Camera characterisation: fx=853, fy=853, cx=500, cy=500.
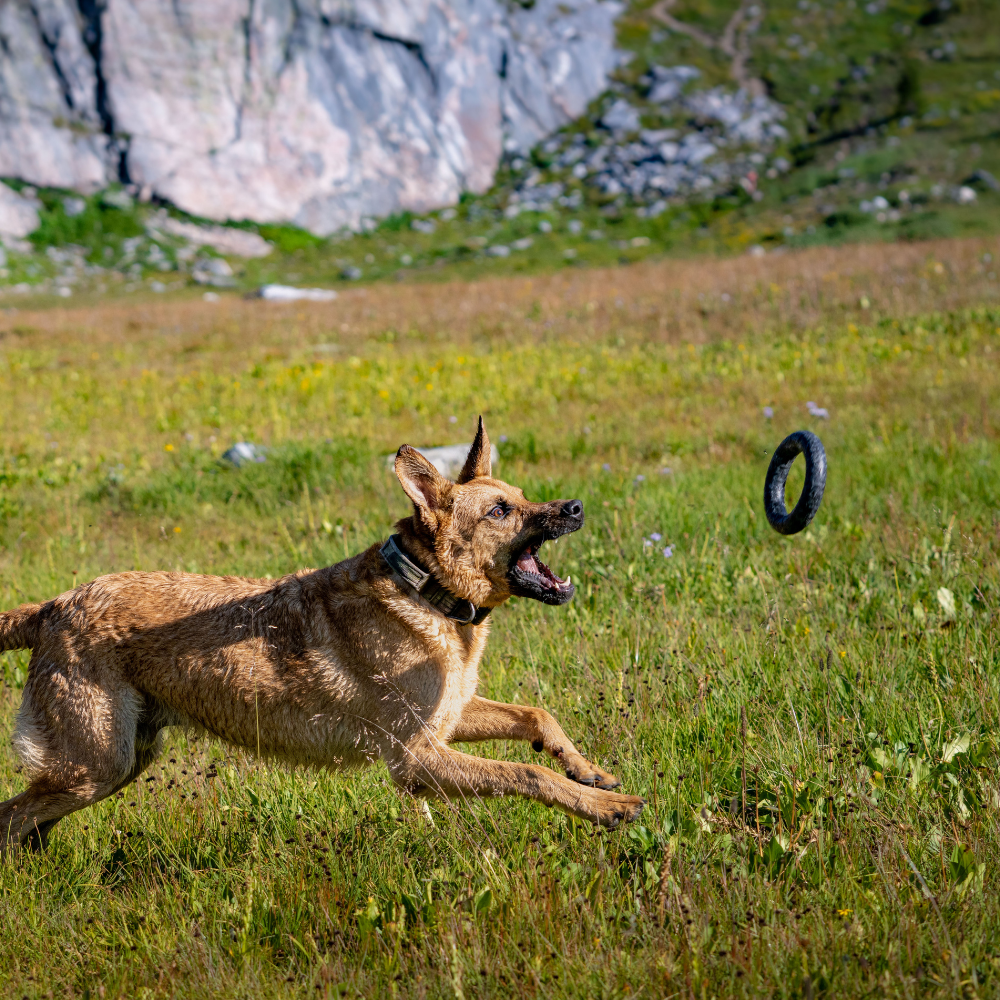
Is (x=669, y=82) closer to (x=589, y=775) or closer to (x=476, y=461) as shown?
(x=476, y=461)

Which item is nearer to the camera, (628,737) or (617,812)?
(617,812)

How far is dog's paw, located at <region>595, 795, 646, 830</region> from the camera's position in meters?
3.01

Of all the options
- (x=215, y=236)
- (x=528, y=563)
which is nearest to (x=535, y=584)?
(x=528, y=563)

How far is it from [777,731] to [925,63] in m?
62.3

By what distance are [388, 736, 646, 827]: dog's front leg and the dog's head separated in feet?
2.27

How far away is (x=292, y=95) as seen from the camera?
189ft

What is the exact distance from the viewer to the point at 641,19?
6619 cm

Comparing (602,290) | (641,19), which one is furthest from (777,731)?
(641,19)

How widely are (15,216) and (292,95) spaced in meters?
20.5

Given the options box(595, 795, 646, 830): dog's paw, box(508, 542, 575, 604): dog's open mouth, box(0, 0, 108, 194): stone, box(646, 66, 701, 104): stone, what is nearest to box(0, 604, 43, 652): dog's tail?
box(508, 542, 575, 604): dog's open mouth

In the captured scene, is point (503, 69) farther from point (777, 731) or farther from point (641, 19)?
point (777, 731)

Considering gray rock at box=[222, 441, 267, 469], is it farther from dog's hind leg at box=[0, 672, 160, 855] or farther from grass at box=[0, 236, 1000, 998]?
dog's hind leg at box=[0, 672, 160, 855]

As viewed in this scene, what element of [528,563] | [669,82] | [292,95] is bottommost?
[528,563]

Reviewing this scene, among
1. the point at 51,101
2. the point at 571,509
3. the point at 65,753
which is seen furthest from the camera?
the point at 51,101
